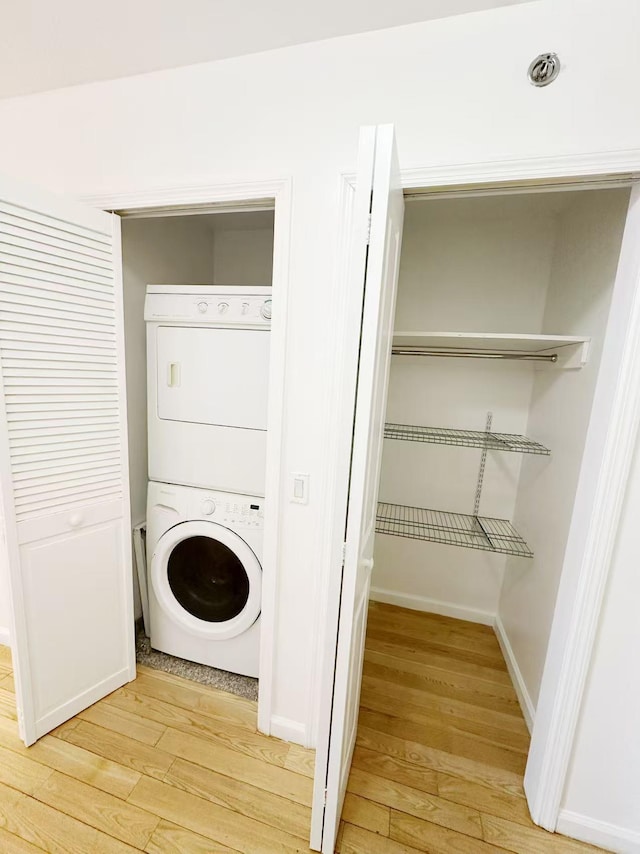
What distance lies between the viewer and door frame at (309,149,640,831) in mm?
988

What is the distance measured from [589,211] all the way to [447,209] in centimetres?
62

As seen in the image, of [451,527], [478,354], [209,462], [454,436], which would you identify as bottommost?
[451,527]

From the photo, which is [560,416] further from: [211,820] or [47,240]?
[47,240]

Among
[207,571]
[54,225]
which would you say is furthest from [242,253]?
[207,571]

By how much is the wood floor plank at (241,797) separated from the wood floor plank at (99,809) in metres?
0.13

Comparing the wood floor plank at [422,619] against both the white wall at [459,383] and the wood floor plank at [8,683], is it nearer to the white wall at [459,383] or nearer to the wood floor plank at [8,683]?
the white wall at [459,383]

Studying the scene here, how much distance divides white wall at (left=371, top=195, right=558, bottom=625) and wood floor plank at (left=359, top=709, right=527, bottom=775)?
2.96 feet

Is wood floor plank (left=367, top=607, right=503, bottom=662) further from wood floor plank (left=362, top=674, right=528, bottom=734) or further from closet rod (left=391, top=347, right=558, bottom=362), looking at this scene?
closet rod (left=391, top=347, right=558, bottom=362)

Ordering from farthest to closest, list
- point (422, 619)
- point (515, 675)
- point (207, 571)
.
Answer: point (422, 619) < point (515, 675) < point (207, 571)

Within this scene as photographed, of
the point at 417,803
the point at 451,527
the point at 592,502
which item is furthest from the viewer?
the point at 451,527

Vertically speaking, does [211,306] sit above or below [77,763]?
above

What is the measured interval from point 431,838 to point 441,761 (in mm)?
287

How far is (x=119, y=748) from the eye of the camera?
4.80ft

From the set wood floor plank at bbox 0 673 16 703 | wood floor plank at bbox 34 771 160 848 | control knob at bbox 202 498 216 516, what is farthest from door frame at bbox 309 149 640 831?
wood floor plank at bbox 0 673 16 703
